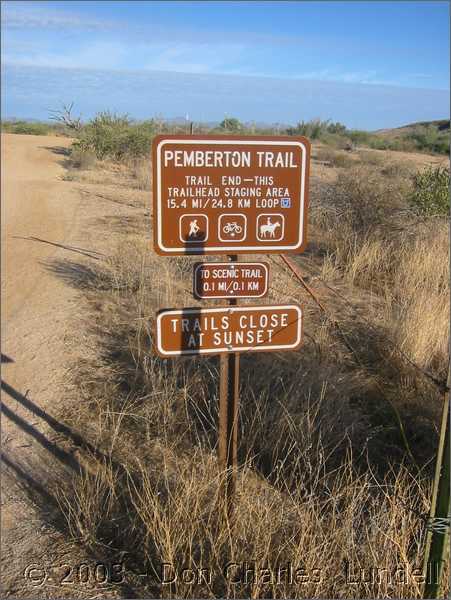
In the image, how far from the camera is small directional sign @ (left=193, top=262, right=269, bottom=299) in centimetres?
292

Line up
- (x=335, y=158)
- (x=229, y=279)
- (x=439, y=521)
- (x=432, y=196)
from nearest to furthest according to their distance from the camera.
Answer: (x=439, y=521), (x=229, y=279), (x=432, y=196), (x=335, y=158)

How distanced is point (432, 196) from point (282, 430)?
7.04 m

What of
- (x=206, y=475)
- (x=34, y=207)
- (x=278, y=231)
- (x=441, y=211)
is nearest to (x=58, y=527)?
(x=206, y=475)

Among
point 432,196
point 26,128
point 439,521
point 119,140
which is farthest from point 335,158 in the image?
point 439,521

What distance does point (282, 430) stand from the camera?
12.7ft

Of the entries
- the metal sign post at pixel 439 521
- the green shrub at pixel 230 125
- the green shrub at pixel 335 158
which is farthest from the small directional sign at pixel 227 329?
the green shrub at pixel 335 158

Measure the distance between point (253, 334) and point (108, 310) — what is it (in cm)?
371

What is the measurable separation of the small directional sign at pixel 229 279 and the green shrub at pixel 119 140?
16.6 m

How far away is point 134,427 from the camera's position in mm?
4227

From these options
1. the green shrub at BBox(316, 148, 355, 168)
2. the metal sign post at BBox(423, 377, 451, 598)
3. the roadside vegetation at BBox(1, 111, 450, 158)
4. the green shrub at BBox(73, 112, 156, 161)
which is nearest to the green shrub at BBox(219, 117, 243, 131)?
the roadside vegetation at BBox(1, 111, 450, 158)

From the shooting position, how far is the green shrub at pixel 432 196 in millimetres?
9570

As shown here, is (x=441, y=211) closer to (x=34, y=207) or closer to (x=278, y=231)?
(x=278, y=231)

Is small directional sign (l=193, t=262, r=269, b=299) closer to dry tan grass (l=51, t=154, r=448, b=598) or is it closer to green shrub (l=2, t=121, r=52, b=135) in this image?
dry tan grass (l=51, t=154, r=448, b=598)

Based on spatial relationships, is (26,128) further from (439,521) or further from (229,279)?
(439,521)
